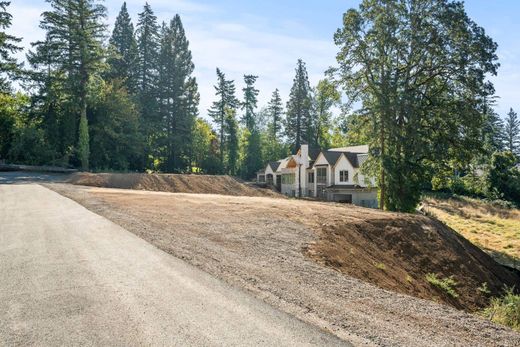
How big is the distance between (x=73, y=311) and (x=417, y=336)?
446 centimetres

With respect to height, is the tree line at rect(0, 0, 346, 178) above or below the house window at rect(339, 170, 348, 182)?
above

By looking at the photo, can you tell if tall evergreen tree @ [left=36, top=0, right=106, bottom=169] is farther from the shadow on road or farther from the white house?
the white house

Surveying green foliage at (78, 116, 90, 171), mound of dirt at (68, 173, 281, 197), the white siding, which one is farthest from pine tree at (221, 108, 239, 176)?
green foliage at (78, 116, 90, 171)

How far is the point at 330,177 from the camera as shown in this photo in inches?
1638

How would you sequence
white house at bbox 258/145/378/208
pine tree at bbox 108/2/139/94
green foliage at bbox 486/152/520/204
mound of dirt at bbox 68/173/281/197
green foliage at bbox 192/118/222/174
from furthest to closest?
green foliage at bbox 192/118/222/174 → pine tree at bbox 108/2/139/94 → green foliage at bbox 486/152/520/204 → white house at bbox 258/145/378/208 → mound of dirt at bbox 68/173/281/197

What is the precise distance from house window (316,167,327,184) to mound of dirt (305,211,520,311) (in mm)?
22940

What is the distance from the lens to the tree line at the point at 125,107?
35.5 metres

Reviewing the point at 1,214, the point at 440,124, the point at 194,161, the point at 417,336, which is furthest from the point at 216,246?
the point at 194,161

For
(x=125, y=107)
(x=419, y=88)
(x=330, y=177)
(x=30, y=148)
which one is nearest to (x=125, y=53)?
(x=125, y=107)

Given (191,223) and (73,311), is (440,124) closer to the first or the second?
(191,223)

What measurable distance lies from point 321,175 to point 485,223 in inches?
693

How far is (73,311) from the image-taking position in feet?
15.7

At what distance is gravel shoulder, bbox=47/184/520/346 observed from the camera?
4.85 m

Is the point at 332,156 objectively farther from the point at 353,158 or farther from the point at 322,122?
the point at 322,122
